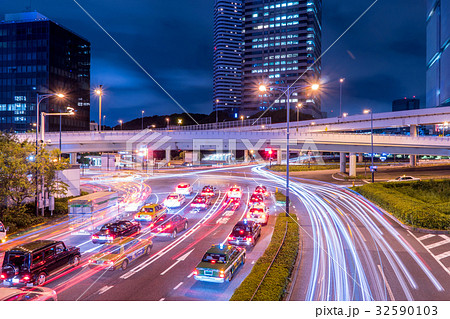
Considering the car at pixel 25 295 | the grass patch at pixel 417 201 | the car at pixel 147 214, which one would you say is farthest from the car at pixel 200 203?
the car at pixel 25 295

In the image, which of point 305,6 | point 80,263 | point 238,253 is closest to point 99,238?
point 80,263

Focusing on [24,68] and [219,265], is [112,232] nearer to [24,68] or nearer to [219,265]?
[219,265]

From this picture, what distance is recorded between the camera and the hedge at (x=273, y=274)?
11672 mm

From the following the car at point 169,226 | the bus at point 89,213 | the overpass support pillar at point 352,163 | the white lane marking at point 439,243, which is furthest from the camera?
the overpass support pillar at point 352,163

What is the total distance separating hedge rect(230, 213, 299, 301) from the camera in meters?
11.7

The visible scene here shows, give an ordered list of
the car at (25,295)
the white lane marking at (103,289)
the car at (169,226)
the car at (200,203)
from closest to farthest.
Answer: the car at (25,295), the white lane marking at (103,289), the car at (169,226), the car at (200,203)

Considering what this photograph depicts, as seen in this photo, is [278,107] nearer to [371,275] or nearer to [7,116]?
[7,116]

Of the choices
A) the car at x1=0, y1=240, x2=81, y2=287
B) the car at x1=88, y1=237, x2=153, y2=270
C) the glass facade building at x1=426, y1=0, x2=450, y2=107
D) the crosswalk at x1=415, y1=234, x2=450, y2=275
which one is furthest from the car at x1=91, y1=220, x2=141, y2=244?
the glass facade building at x1=426, y1=0, x2=450, y2=107

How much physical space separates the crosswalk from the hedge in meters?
7.77

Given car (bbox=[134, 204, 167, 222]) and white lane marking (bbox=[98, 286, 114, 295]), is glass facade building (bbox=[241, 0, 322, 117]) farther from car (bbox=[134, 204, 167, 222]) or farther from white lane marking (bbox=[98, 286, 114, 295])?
white lane marking (bbox=[98, 286, 114, 295])

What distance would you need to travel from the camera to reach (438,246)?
64.7 ft

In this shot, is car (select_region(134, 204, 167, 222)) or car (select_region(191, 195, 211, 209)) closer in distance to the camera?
car (select_region(134, 204, 167, 222))

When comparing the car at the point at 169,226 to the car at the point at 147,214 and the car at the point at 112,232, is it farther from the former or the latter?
the car at the point at 147,214

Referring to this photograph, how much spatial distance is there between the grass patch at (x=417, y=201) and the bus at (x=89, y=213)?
24662mm
